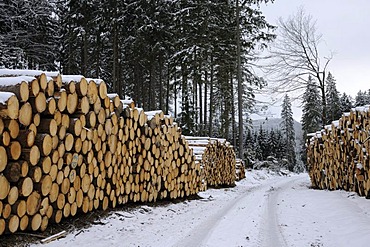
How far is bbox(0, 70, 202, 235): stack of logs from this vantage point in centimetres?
479

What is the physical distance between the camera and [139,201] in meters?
8.63

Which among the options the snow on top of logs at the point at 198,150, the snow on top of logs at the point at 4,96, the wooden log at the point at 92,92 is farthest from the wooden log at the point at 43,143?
the snow on top of logs at the point at 198,150

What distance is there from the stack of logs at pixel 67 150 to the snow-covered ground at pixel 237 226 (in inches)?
20.7

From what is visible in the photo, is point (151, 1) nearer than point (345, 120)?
No

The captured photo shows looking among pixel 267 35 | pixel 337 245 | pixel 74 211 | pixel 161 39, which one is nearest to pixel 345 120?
pixel 337 245

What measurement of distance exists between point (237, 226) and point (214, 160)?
9.07m

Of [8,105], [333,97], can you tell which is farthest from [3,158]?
[333,97]

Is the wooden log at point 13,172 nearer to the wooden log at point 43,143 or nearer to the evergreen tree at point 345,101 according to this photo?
the wooden log at point 43,143

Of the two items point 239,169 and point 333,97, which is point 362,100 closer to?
point 333,97

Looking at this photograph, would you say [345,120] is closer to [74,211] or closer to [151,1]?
[74,211]

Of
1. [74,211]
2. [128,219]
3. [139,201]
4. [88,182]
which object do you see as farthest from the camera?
[139,201]

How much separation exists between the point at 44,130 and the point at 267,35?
21.1 metres

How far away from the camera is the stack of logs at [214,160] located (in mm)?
14359

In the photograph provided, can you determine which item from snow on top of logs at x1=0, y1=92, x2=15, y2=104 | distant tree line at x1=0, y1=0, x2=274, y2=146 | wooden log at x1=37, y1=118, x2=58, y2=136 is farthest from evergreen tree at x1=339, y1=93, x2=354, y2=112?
snow on top of logs at x1=0, y1=92, x2=15, y2=104
